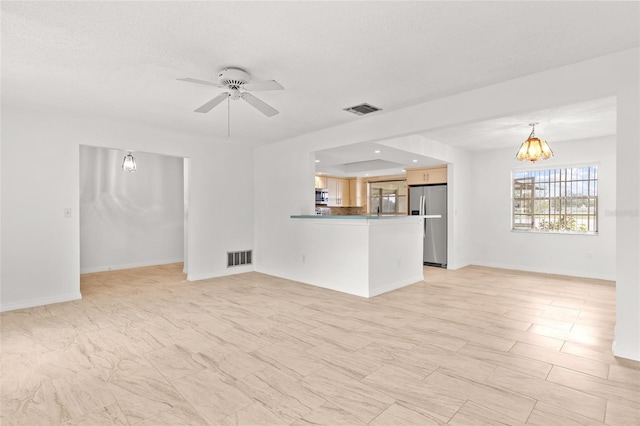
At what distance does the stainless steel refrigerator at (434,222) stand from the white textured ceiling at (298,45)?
3830 millimetres

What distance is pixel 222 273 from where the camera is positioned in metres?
6.09

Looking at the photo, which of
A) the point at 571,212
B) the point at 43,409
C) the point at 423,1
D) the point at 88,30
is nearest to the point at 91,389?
the point at 43,409

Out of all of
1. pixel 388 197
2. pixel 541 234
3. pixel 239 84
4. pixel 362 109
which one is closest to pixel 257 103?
pixel 239 84

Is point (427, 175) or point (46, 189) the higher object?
point (427, 175)

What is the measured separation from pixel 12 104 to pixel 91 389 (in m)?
3.72

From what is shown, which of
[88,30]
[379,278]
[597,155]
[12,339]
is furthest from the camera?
[597,155]

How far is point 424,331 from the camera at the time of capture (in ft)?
10.7

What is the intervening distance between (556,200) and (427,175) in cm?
251

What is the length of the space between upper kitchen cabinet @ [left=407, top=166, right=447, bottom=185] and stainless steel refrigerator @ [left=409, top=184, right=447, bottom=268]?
0.43 ft

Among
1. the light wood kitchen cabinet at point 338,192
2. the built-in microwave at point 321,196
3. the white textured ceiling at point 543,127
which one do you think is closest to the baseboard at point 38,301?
the white textured ceiling at point 543,127

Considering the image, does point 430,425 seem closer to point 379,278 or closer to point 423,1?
point 423,1

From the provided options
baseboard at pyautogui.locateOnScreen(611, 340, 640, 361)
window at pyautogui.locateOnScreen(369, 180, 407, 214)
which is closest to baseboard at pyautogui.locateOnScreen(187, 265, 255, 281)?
window at pyautogui.locateOnScreen(369, 180, 407, 214)

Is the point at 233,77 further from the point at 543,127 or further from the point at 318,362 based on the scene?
the point at 543,127

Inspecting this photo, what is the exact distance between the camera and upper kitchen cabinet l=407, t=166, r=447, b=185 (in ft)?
23.2
